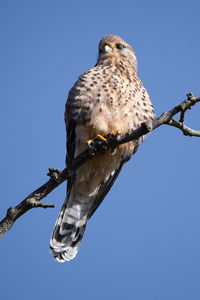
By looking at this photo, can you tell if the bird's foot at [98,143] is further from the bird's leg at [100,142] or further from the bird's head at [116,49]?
the bird's head at [116,49]

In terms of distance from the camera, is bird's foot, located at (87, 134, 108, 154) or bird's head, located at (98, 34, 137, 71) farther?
bird's head, located at (98, 34, 137, 71)

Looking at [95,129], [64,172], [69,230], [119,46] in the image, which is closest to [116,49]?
[119,46]

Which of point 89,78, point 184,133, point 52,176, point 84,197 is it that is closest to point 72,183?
point 84,197

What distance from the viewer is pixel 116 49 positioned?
440 cm

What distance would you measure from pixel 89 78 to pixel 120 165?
856 mm

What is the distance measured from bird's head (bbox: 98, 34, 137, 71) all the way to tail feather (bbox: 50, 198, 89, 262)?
1569 millimetres

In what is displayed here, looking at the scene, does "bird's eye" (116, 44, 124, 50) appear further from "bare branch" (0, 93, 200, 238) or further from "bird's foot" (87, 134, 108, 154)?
"bare branch" (0, 93, 200, 238)

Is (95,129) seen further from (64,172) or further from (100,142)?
(64,172)

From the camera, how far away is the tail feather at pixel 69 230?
3.53 metres

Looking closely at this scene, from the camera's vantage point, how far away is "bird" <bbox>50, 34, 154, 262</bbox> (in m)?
3.43

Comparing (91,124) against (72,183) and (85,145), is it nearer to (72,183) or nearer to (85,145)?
(85,145)

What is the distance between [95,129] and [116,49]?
137 cm

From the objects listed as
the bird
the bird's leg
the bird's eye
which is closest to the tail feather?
the bird

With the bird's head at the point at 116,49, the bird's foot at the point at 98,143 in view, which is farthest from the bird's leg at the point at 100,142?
the bird's head at the point at 116,49
